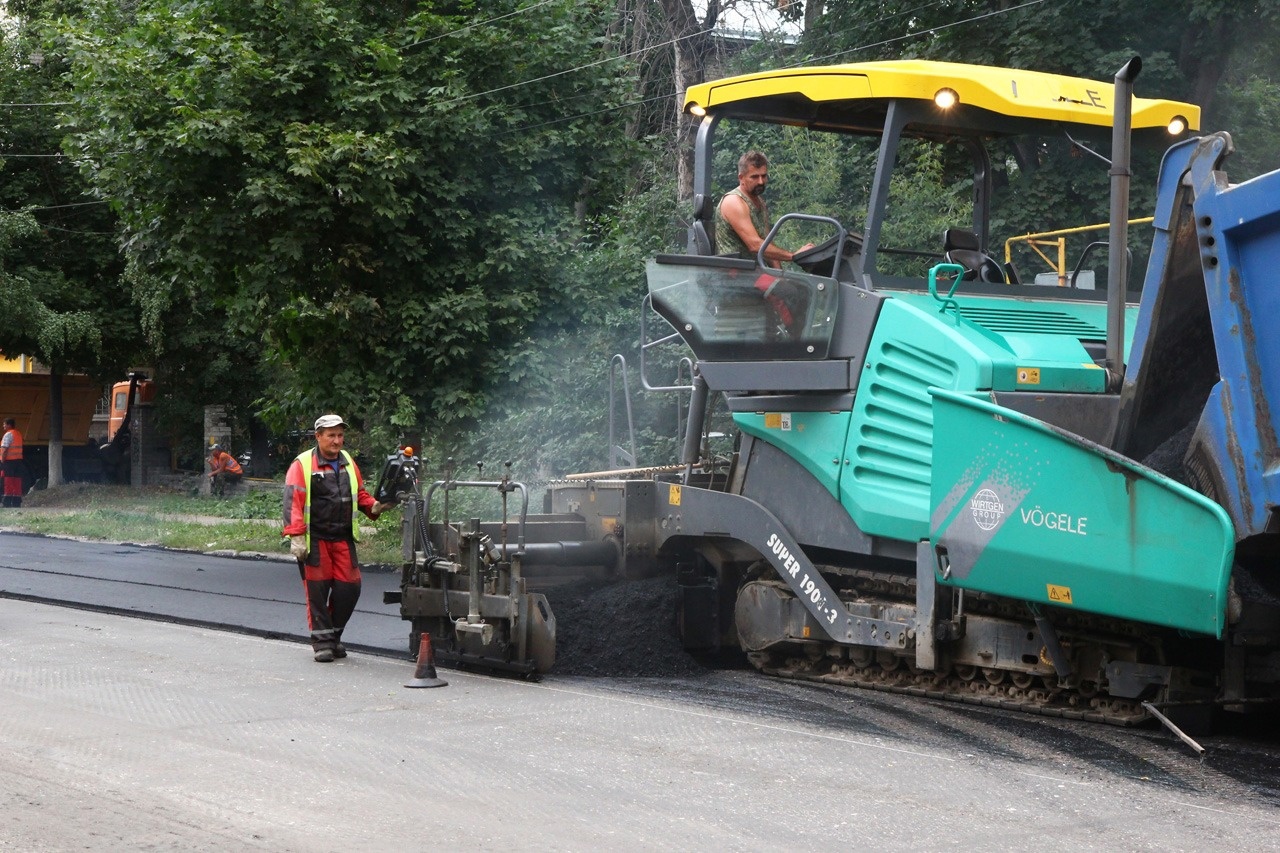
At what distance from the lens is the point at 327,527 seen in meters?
9.74

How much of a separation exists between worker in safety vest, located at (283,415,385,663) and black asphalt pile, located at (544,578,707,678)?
139cm

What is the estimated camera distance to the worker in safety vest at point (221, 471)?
28047 millimetres

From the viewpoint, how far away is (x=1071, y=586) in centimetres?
635

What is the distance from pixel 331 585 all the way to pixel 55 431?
23155mm

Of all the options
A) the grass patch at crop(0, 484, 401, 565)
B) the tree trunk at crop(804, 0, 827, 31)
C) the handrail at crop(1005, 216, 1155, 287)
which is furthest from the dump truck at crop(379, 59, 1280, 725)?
the tree trunk at crop(804, 0, 827, 31)

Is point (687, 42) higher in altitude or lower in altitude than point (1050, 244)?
higher

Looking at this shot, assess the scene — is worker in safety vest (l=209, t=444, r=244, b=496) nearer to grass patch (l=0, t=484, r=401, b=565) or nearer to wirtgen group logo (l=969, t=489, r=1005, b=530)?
grass patch (l=0, t=484, r=401, b=565)

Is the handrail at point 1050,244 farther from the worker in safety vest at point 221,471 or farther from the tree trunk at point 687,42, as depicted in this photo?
the worker in safety vest at point 221,471

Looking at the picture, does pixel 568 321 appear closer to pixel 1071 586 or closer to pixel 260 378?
pixel 1071 586

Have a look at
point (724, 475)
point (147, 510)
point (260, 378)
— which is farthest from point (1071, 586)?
point (260, 378)

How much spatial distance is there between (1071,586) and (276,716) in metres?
3.84

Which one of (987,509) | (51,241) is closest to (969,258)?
(987,509)

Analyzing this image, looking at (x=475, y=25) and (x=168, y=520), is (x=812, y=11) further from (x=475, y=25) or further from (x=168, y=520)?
(x=168, y=520)

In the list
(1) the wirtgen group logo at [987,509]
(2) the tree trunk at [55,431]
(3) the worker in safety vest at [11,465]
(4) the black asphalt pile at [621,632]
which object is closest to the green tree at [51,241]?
(2) the tree trunk at [55,431]
